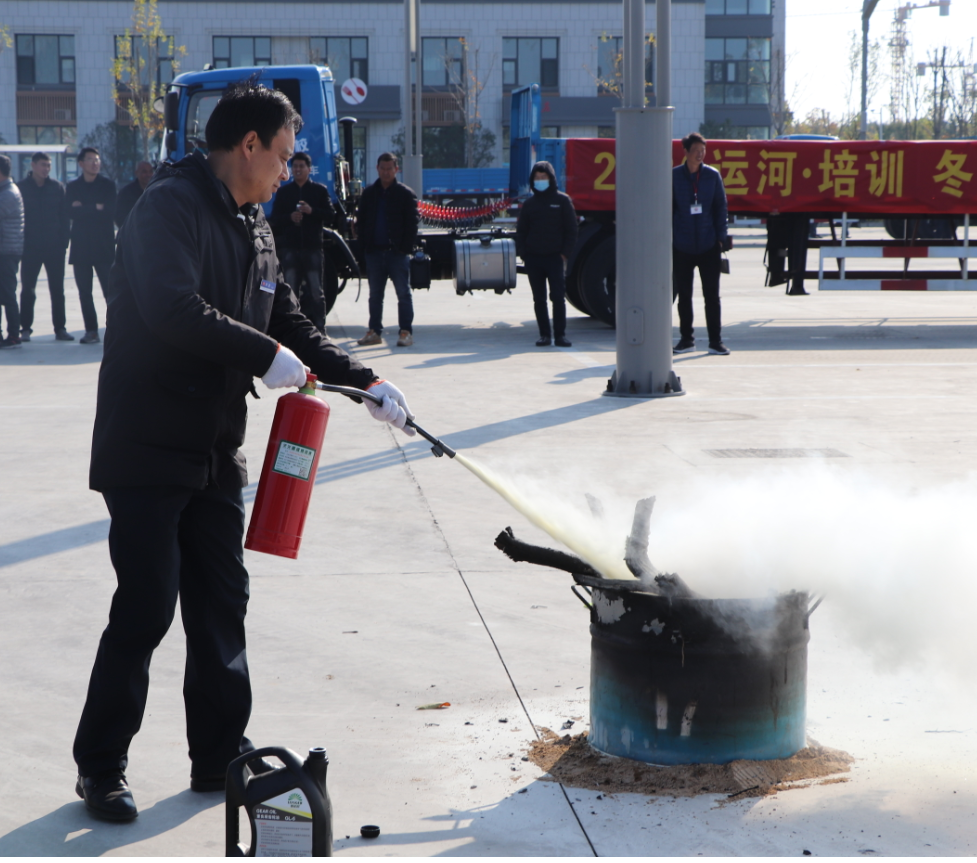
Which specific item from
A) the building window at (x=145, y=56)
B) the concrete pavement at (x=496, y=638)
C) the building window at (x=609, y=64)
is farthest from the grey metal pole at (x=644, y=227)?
the building window at (x=609, y=64)

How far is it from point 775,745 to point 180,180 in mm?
2184

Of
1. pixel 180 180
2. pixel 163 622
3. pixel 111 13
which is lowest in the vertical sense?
pixel 163 622

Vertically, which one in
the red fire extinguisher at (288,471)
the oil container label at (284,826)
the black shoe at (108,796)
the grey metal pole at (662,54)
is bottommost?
the black shoe at (108,796)

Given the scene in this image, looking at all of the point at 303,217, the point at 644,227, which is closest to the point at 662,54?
the point at 644,227

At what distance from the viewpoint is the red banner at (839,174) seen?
48.1 ft

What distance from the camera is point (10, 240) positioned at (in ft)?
42.1

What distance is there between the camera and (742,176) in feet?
48.4

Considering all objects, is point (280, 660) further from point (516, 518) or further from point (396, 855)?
point (516, 518)

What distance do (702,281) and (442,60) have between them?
46091 millimetres

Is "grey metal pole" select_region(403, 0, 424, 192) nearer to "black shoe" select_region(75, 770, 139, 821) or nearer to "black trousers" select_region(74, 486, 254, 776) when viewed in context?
"black trousers" select_region(74, 486, 254, 776)

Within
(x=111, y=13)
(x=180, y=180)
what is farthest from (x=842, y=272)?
(x=111, y=13)

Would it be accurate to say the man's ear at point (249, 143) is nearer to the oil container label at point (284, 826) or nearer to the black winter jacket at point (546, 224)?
→ the oil container label at point (284, 826)

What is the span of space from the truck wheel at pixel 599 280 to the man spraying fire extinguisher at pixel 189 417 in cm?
1165

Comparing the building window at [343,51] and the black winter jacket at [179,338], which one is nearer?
the black winter jacket at [179,338]
